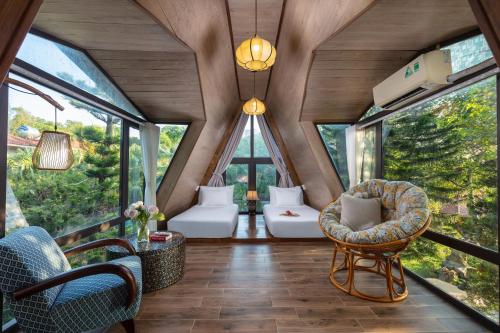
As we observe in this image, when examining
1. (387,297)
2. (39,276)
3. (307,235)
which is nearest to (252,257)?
(307,235)

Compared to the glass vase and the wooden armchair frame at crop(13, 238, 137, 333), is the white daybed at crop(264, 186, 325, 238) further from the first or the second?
the wooden armchair frame at crop(13, 238, 137, 333)

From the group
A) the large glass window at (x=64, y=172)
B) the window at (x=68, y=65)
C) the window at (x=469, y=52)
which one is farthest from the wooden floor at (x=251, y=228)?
the window at (x=469, y=52)

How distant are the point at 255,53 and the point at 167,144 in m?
2.55

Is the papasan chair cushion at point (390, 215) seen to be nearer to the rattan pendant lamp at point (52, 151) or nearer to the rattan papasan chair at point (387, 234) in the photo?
the rattan papasan chair at point (387, 234)

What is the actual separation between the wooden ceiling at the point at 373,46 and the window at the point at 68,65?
8.08 ft

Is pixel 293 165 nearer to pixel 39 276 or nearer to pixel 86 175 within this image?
pixel 86 175

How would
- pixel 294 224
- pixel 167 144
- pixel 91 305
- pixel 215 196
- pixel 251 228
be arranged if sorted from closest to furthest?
1. pixel 91 305
2. pixel 294 224
3. pixel 167 144
4. pixel 251 228
5. pixel 215 196

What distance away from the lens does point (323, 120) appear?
3.67 metres

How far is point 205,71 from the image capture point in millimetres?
2836

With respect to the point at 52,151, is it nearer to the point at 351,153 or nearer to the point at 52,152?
the point at 52,152

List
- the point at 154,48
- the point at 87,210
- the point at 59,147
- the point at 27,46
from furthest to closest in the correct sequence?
the point at 87,210 → the point at 154,48 → the point at 27,46 → the point at 59,147

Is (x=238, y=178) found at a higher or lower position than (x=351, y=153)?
lower

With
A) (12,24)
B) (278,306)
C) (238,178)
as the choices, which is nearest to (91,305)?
(278,306)

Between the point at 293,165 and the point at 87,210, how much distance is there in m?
3.96
